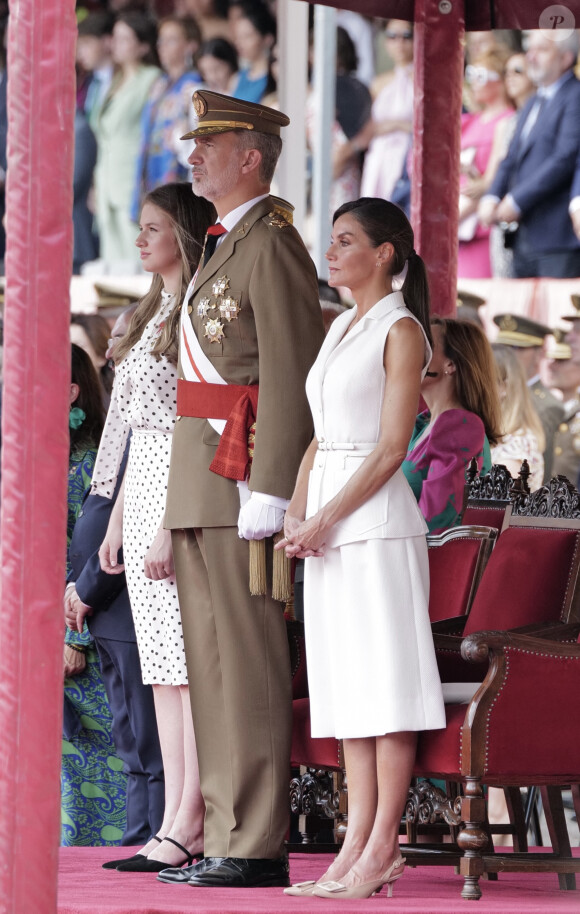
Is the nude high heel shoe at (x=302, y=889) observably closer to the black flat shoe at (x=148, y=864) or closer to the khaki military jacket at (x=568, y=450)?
the black flat shoe at (x=148, y=864)

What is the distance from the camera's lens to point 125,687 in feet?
13.6

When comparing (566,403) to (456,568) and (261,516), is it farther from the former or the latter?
(261,516)

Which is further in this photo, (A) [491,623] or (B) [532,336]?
(B) [532,336]

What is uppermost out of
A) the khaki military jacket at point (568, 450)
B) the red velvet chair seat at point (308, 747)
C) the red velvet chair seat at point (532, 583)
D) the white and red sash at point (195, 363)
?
the white and red sash at point (195, 363)

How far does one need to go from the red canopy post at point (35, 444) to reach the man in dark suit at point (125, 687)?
157 cm

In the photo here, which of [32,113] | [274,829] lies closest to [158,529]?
[274,829]

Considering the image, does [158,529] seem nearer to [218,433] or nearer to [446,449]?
[218,433]

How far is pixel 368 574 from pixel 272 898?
2.19 feet

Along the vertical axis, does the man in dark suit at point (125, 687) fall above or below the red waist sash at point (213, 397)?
below

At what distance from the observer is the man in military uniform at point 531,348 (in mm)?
7375

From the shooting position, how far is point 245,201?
133 inches

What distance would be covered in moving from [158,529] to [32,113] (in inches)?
48.5

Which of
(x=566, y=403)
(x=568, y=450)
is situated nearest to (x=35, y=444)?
(x=568, y=450)

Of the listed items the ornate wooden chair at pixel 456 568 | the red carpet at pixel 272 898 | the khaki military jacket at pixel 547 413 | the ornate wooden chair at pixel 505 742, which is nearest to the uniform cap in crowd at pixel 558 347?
the khaki military jacket at pixel 547 413
